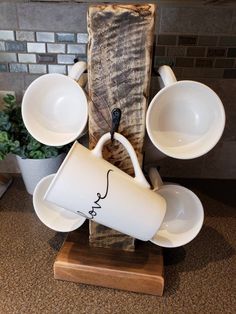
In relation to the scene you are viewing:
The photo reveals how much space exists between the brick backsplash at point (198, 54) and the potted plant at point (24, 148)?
40 cm

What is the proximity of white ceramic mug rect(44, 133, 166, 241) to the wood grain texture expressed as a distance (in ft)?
0.13

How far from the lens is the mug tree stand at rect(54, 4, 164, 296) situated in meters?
0.52

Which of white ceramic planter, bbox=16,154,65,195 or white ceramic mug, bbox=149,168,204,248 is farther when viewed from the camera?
white ceramic planter, bbox=16,154,65,195

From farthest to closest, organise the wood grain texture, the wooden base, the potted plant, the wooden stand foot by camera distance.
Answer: the wooden stand foot
the potted plant
the wooden base
the wood grain texture

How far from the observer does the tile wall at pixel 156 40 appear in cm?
84

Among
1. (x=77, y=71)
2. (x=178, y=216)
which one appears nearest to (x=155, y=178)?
(x=178, y=216)

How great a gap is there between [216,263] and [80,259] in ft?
1.06

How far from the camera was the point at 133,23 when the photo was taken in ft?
1.70

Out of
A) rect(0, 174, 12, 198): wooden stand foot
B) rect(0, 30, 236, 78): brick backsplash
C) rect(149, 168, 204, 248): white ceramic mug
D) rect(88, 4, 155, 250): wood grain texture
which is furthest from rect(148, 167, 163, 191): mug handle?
rect(0, 174, 12, 198): wooden stand foot

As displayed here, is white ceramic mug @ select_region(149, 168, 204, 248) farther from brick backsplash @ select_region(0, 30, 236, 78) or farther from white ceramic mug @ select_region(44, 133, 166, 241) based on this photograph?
brick backsplash @ select_region(0, 30, 236, 78)

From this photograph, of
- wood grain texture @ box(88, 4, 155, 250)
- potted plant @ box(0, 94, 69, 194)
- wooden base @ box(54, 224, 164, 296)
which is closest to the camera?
wood grain texture @ box(88, 4, 155, 250)

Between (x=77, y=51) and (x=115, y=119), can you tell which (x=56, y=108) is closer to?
(x=115, y=119)

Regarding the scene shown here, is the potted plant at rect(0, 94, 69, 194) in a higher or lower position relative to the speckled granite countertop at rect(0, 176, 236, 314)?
higher

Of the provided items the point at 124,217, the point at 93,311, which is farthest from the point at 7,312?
the point at 124,217
